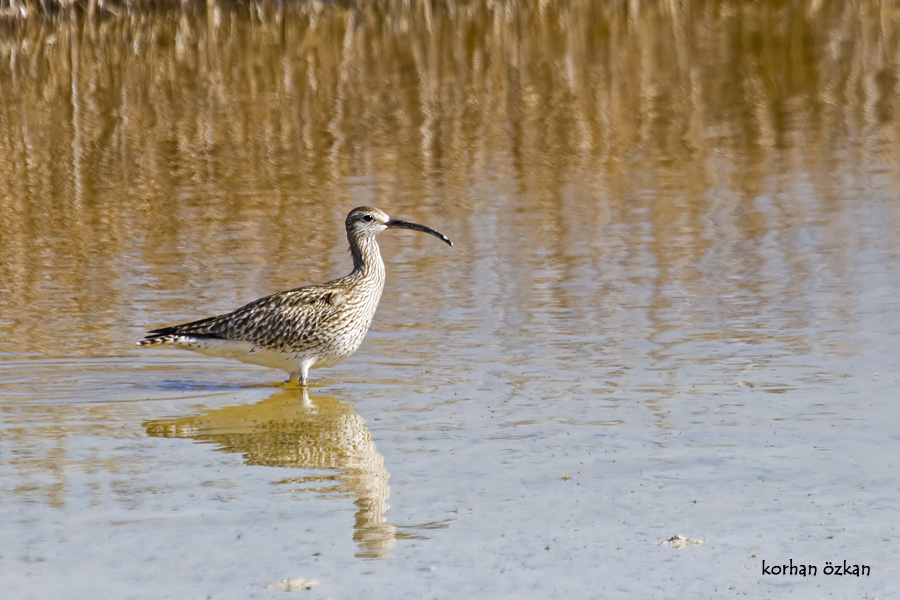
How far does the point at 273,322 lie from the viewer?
9.95 meters

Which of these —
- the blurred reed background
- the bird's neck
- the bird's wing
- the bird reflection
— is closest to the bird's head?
the bird's neck

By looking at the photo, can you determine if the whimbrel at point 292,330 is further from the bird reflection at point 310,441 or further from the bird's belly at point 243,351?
the bird reflection at point 310,441

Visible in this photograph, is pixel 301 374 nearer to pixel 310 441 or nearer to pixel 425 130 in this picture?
pixel 310 441

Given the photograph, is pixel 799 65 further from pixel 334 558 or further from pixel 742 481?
pixel 334 558

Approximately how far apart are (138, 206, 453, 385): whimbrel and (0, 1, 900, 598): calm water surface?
26 centimetres

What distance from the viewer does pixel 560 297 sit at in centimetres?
1176

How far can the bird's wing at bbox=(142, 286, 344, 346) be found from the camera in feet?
32.4

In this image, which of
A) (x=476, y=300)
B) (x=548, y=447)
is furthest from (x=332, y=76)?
(x=548, y=447)

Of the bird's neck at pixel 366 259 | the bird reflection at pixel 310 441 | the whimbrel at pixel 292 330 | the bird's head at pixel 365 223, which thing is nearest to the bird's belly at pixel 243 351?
the whimbrel at pixel 292 330

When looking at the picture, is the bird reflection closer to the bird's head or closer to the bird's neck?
the bird's neck

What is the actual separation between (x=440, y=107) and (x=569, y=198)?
4852 millimetres

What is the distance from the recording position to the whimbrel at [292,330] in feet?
32.4

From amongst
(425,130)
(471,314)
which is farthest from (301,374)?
(425,130)

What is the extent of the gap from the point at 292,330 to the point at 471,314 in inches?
74.1
